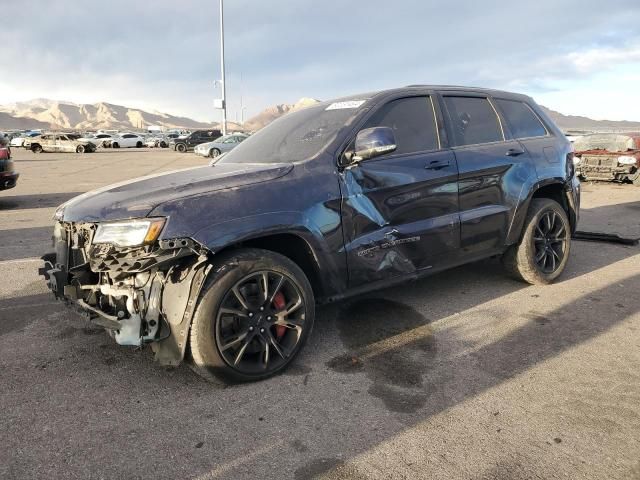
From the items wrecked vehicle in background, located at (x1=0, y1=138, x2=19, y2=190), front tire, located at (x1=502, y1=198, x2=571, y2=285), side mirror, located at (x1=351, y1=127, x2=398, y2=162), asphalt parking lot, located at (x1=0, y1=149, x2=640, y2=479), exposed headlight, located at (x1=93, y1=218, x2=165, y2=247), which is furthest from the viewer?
wrecked vehicle in background, located at (x1=0, y1=138, x2=19, y2=190)

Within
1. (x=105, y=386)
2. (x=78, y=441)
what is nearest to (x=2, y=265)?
(x=105, y=386)

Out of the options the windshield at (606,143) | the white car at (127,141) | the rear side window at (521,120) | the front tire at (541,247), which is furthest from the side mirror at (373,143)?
the white car at (127,141)

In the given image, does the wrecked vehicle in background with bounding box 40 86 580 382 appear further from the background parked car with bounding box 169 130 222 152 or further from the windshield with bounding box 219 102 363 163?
the background parked car with bounding box 169 130 222 152

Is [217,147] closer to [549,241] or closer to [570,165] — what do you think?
[570,165]

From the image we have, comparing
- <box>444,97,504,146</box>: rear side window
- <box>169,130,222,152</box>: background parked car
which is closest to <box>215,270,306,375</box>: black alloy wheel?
<box>444,97,504,146</box>: rear side window

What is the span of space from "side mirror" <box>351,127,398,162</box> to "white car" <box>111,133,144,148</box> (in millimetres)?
46441

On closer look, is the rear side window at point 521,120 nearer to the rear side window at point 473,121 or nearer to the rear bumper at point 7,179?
the rear side window at point 473,121

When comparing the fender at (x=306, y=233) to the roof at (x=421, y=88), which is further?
the roof at (x=421, y=88)

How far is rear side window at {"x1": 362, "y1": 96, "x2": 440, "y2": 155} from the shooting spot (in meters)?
3.73

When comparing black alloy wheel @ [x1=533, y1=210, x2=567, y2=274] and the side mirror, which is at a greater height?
the side mirror

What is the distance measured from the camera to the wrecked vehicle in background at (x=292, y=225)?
278cm

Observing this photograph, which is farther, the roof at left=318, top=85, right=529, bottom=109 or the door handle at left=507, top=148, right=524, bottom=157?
the door handle at left=507, top=148, right=524, bottom=157

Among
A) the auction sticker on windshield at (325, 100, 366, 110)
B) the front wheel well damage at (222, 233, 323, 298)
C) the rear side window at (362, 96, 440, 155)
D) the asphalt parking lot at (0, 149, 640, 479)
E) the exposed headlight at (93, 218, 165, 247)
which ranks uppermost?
the auction sticker on windshield at (325, 100, 366, 110)

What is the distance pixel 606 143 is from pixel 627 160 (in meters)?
0.95
